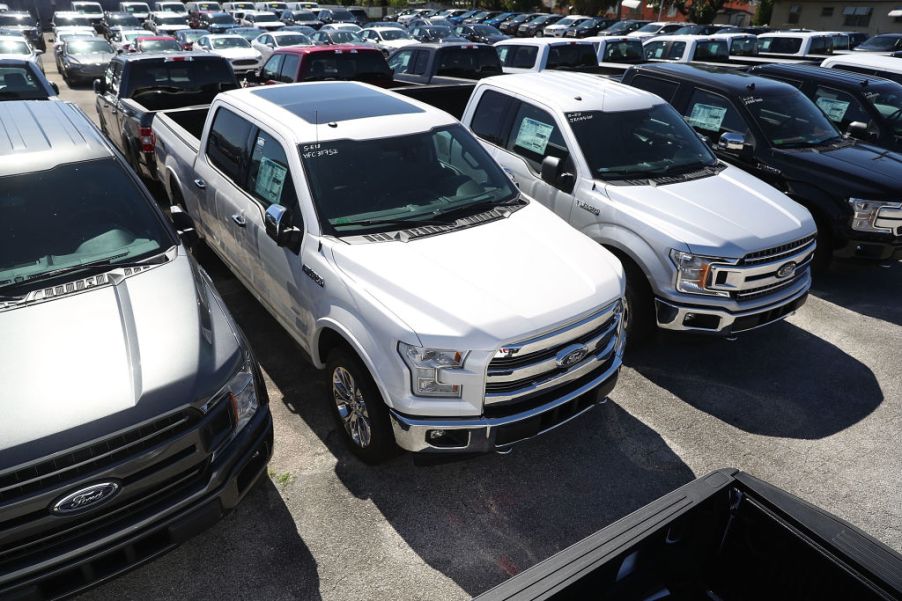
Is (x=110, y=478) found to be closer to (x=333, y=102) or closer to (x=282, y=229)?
(x=282, y=229)

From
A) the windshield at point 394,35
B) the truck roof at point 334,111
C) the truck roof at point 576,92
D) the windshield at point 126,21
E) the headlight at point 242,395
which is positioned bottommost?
the windshield at point 126,21

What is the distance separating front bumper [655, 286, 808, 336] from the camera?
4766 mm

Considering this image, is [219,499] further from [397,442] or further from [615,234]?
[615,234]

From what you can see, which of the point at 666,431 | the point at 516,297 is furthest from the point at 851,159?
the point at 516,297

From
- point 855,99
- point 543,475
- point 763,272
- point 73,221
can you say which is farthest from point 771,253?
point 73,221

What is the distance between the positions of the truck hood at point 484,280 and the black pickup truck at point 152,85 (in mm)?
6009

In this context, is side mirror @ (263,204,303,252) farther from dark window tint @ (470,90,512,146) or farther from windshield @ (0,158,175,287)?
dark window tint @ (470,90,512,146)

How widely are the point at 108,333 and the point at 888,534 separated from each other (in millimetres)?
4460

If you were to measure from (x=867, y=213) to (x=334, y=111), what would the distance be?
541cm

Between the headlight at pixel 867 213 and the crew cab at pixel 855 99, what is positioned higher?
the crew cab at pixel 855 99

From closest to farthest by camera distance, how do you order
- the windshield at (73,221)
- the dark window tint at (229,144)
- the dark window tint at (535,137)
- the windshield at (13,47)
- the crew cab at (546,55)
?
the windshield at (73,221), the dark window tint at (229,144), the dark window tint at (535,137), the crew cab at (546,55), the windshield at (13,47)

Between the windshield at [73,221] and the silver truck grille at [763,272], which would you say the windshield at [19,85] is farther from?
the silver truck grille at [763,272]

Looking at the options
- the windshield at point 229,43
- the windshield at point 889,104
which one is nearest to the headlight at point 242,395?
the windshield at point 889,104

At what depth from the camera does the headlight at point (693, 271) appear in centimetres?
468
